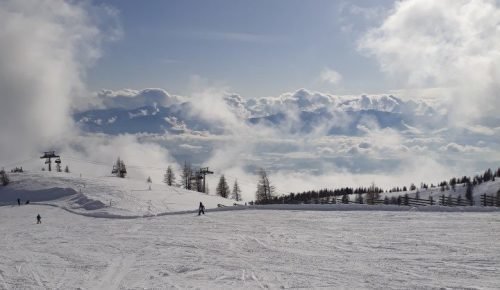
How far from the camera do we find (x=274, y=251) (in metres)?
24.8

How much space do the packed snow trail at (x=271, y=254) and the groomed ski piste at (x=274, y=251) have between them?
0.05 m

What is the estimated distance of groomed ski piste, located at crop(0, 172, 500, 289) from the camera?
1856cm

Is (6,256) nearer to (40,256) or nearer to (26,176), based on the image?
(40,256)

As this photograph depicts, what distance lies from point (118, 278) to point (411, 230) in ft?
63.3

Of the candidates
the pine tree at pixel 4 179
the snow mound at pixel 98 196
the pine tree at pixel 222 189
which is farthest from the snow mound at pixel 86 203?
the pine tree at pixel 222 189

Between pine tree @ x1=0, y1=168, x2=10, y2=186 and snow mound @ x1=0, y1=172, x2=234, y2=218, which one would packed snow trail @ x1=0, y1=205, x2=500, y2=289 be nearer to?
snow mound @ x1=0, y1=172, x2=234, y2=218

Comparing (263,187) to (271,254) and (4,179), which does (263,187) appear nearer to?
(4,179)

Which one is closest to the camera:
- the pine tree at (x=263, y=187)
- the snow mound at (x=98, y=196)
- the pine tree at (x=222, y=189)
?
the snow mound at (x=98, y=196)

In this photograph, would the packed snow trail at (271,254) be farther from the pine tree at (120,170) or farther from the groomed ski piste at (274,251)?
the pine tree at (120,170)

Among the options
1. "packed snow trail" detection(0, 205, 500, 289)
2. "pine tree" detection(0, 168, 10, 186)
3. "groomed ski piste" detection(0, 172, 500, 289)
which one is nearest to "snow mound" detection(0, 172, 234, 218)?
"pine tree" detection(0, 168, 10, 186)

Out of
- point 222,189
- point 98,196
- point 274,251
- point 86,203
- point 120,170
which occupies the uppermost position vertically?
point 120,170

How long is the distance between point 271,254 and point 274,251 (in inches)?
33.7

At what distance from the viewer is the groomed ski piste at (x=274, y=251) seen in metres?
18.6

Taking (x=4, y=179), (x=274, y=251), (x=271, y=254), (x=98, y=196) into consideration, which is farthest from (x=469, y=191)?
(x=271, y=254)
